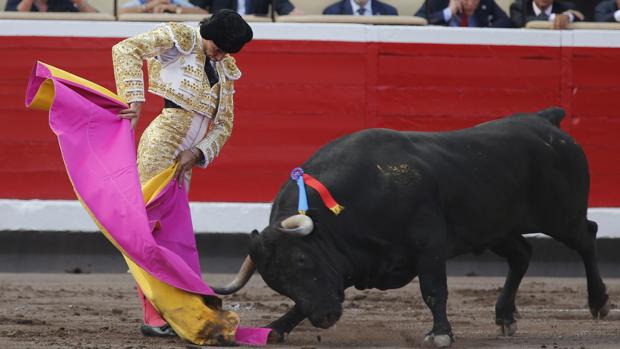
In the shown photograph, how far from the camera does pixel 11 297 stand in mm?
6625

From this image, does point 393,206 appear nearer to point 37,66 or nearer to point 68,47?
point 37,66

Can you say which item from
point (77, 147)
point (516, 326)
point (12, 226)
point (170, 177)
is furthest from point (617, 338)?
point (12, 226)

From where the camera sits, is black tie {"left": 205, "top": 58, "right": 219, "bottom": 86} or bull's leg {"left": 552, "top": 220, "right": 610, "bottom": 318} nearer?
black tie {"left": 205, "top": 58, "right": 219, "bottom": 86}

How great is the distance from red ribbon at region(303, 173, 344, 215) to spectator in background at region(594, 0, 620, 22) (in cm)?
389

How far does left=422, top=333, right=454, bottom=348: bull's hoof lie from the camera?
195 inches

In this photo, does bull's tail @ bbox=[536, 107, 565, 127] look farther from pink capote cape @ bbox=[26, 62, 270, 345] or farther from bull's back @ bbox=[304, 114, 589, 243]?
pink capote cape @ bbox=[26, 62, 270, 345]

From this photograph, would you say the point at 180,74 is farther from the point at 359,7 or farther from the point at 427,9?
the point at 427,9

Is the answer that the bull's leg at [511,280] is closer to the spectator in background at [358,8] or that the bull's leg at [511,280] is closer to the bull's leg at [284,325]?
the bull's leg at [284,325]

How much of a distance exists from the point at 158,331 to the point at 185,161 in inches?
26.2

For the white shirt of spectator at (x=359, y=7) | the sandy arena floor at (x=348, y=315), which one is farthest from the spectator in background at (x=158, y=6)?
the sandy arena floor at (x=348, y=315)

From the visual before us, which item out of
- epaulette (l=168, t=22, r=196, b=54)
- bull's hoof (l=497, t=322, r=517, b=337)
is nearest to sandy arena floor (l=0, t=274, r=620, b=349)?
bull's hoof (l=497, t=322, r=517, b=337)

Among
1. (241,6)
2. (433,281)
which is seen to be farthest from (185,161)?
(241,6)

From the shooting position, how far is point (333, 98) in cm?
812

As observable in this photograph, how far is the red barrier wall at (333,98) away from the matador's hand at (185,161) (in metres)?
2.71
